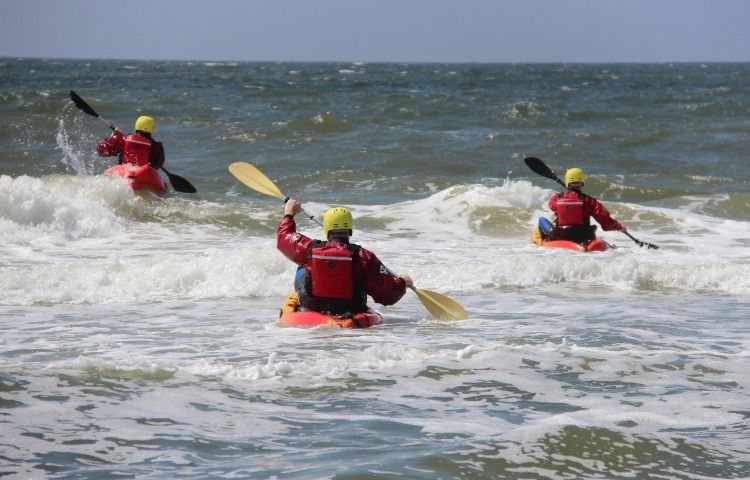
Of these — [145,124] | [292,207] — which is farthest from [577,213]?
[145,124]

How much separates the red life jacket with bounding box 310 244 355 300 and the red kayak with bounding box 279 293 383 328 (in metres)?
0.14

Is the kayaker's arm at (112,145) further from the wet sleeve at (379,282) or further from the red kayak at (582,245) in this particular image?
the wet sleeve at (379,282)

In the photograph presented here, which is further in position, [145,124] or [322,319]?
[145,124]

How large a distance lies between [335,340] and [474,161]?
14.3 m

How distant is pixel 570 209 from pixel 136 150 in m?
5.86

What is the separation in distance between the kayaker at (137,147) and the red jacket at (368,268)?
271 inches

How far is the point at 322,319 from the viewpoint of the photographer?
7.63m

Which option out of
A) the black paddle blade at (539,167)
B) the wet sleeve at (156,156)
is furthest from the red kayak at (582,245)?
the wet sleeve at (156,156)

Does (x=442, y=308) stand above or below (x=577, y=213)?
below

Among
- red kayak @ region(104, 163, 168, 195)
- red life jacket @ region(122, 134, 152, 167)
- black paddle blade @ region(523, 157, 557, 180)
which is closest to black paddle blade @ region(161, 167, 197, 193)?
red kayak @ region(104, 163, 168, 195)

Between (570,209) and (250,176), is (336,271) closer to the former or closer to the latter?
(250,176)

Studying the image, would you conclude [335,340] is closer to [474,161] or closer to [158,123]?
[474,161]

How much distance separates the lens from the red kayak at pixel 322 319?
25.0 feet

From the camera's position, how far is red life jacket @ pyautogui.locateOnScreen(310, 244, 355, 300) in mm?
7438
